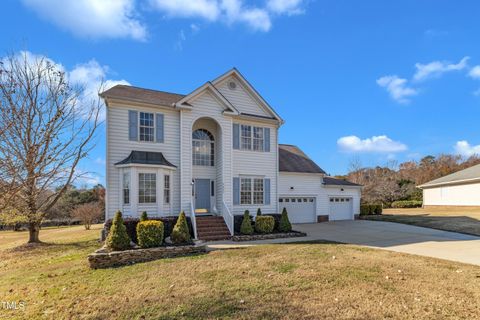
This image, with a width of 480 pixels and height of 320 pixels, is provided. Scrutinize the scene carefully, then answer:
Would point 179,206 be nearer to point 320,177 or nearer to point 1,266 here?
point 1,266

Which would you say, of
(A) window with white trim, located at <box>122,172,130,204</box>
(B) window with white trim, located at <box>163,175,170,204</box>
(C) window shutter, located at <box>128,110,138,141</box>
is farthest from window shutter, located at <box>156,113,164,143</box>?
(A) window with white trim, located at <box>122,172,130,204</box>

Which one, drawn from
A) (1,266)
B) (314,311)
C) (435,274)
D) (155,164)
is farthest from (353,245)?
(1,266)

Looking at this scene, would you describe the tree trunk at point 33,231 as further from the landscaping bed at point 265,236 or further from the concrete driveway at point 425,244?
the landscaping bed at point 265,236

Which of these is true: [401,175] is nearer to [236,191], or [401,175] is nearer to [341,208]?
[341,208]

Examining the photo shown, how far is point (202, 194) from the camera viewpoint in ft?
54.4

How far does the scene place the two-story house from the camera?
1381 cm

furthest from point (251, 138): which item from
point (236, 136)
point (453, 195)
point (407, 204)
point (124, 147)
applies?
point (407, 204)

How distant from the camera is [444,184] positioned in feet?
101

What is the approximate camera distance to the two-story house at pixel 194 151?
13.8 meters

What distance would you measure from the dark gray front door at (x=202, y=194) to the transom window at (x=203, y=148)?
109 cm

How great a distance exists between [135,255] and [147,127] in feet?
24.1

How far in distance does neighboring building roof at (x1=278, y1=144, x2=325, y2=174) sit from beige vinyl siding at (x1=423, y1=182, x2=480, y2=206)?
56.0ft

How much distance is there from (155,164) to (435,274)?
11662mm

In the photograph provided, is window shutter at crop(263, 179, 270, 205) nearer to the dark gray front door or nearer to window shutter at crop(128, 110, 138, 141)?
the dark gray front door
